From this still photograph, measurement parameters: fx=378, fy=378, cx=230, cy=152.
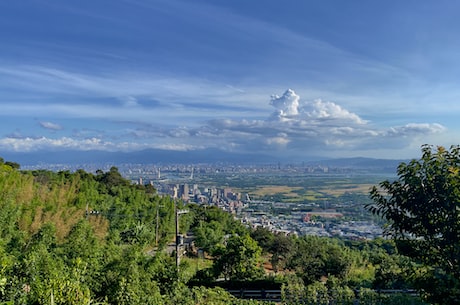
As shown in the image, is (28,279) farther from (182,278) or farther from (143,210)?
(143,210)

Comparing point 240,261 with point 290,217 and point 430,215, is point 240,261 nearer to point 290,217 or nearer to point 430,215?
point 430,215

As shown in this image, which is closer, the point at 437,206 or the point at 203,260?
the point at 437,206

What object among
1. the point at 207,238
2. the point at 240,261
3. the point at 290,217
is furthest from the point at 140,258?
the point at 290,217

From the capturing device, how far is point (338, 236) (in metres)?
29.7

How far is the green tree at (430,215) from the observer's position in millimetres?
3848

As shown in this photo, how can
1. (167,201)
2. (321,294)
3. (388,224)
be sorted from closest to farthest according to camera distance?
1. (388,224)
2. (321,294)
3. (167,201)

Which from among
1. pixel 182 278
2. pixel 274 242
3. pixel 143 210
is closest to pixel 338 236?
pixel 274 242

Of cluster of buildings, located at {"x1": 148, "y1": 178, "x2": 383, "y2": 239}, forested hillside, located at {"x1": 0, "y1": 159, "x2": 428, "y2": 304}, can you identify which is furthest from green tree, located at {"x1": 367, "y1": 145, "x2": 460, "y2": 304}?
cluster of buildings, located at {"x1": 148, "y1": 178, "x2": 383, "y2": 239}

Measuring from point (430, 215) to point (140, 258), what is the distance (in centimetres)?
643

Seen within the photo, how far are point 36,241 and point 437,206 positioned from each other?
1007 cm

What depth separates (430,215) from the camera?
4.05m

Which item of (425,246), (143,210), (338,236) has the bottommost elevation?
(338,236)

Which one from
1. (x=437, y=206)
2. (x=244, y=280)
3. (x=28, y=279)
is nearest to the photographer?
(x=437, y=206)

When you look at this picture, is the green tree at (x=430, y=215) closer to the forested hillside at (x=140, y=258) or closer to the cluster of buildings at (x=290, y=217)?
the forested hillside at (x=140, y=258)
